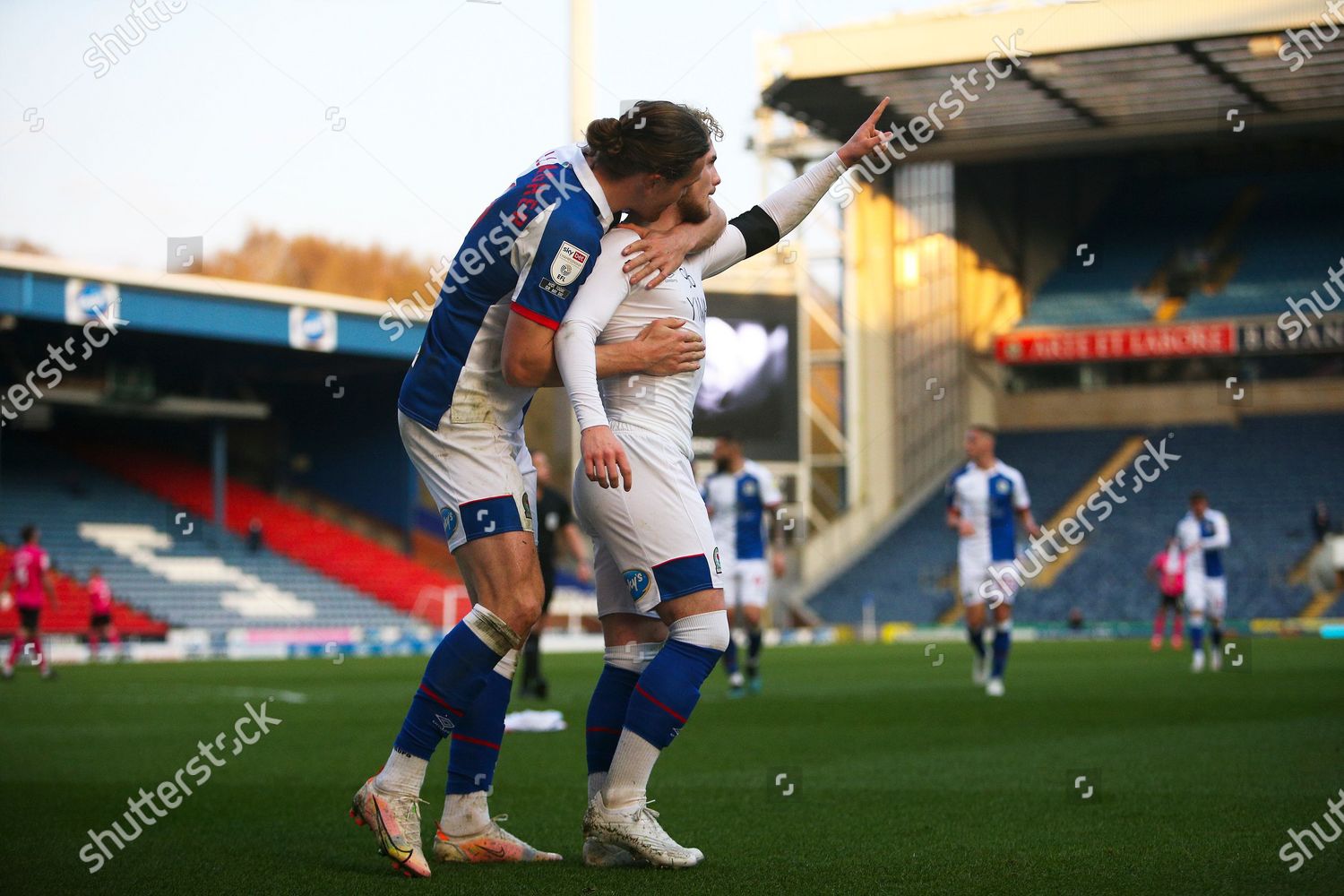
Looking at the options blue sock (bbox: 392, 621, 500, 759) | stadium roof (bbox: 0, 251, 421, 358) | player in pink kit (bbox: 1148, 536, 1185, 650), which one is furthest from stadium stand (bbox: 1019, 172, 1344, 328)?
blue sock (bbox: 392, 621, 500, 759)

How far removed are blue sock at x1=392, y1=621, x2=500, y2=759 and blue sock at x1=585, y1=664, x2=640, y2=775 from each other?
1.43ft

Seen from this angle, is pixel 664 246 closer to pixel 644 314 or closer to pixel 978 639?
pixel 644 314

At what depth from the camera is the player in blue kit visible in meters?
4.21

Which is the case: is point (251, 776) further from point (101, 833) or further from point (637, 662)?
point (637, 662)

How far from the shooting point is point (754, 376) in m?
23.9

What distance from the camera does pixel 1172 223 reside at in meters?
41.8

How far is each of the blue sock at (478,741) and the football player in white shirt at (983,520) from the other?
366 inches

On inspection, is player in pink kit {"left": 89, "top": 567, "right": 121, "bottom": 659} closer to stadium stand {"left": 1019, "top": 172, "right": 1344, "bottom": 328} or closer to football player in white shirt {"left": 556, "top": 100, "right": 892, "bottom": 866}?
football player in white shirt {"left": 556, "top": 100, "right": 892, "bottom": 866}

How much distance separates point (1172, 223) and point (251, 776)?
38899mm

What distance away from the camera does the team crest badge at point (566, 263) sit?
417 cm

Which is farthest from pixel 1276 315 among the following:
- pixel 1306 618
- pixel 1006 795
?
pixel 1006 795

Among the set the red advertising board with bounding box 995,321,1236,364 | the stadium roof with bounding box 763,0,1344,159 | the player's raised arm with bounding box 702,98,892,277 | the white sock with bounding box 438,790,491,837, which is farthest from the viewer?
the red advertising board with bounding box 995,321,1236,364

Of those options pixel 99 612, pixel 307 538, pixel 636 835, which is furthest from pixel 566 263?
pixel 307 538

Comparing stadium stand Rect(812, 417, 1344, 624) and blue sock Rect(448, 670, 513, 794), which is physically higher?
blue sock Rect(448, 670, 513, 794)
